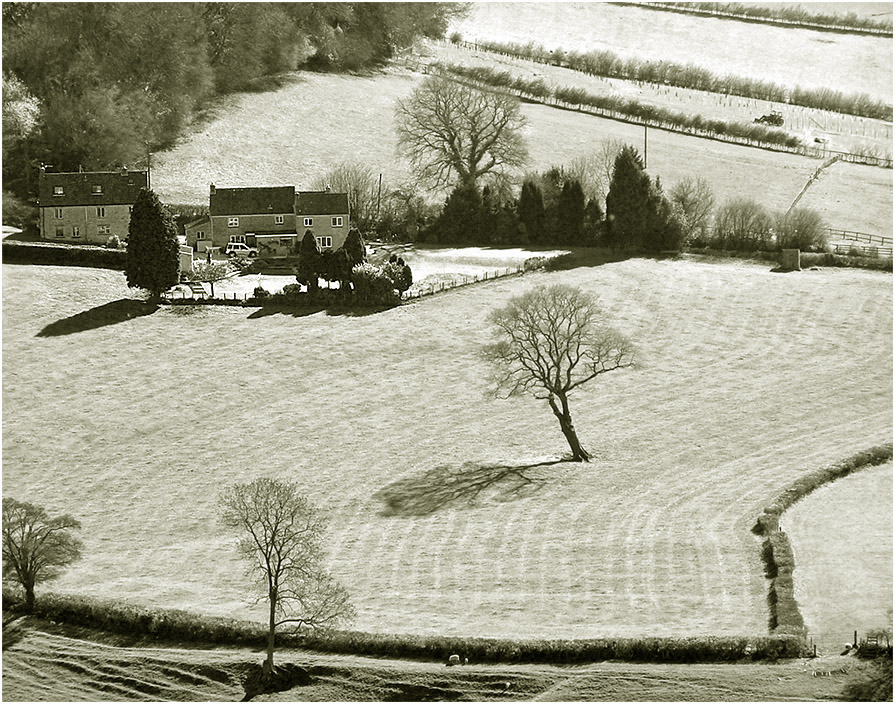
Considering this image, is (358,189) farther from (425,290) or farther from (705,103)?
(705,103)

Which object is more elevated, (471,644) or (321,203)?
(321,203)

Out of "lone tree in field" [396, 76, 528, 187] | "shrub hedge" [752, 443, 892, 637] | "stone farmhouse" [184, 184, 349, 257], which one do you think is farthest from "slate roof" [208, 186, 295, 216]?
"shrub hedge" [752, 443, 892, 637]

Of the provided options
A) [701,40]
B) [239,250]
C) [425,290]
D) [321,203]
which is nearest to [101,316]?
[239,250]

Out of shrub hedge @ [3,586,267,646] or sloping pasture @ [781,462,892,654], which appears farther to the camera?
sloping pasture @ [781,462,892,654]

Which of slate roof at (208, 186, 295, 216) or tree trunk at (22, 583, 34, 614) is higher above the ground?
slate roof at (208, 186, 295, 216)

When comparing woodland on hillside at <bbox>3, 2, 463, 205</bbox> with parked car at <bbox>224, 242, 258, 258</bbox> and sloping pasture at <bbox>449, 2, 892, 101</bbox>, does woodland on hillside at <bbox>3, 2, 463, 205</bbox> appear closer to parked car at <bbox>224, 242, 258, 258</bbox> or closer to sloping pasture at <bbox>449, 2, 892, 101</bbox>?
parked car at <bbox>224, 242, 258, 258</bbox>

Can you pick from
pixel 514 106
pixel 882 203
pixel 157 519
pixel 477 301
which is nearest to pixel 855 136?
pixel 882 203

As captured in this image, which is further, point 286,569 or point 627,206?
point 627,206
